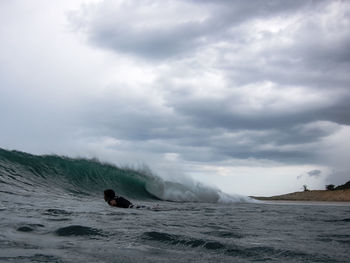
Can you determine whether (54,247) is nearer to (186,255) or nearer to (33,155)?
(186,255)

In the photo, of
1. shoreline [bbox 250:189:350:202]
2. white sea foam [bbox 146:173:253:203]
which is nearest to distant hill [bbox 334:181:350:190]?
shoreline [bbox 250:189:350:202]

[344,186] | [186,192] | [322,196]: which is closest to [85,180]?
[186,192]

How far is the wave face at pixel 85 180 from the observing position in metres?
11.9

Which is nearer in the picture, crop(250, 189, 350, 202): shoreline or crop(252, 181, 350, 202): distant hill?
crop(250, 189, 350, 202): shoreline

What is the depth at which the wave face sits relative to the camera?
11906mm

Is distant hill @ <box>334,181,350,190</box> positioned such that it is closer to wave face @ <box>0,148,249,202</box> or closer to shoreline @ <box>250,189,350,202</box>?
shoreline @ <box>250,189,350,202</box>

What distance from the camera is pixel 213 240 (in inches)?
171

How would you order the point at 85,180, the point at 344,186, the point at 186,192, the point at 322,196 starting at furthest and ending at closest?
the point at 344,186 → the point at 322,196 → the point at 186,192 → the point at 85,180

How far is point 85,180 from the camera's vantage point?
575 inches

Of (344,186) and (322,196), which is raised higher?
(344,186)

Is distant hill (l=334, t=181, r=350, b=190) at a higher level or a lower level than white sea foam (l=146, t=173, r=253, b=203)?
higher

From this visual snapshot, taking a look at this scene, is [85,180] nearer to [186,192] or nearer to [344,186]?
[186,192]

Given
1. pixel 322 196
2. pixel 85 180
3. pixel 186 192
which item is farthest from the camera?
pixel 322 196

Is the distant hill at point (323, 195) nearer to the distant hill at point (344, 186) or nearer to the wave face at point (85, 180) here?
the distant hill at point (344, 186)
